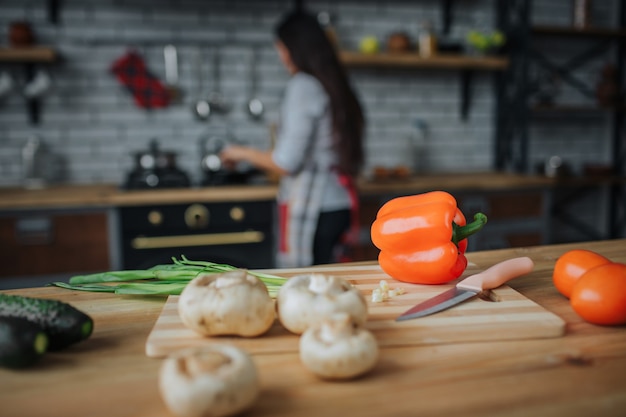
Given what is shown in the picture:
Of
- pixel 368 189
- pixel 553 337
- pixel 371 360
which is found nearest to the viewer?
pixel 371 360

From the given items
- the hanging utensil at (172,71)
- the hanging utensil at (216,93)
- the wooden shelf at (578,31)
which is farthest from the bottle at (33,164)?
the wooden shelf at (578,31)

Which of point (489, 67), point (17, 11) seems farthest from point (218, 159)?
point (489, 67)

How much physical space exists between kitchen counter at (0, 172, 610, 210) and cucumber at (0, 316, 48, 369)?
2110 mm

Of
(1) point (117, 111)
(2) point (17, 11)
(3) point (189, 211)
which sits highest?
(2) point (17, 11)

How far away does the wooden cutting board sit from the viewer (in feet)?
2.79

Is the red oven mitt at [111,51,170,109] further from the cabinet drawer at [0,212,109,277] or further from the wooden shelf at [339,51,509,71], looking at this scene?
the wooden shelf at [339,51,509,71]

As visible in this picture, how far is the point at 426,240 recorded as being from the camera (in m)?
1.15

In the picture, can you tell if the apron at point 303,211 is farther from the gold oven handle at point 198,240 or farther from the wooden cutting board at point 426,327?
the wooden cutting board at point 426,327

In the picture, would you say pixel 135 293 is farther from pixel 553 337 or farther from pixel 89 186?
pixel 89 186

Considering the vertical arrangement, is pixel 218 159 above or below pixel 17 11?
below

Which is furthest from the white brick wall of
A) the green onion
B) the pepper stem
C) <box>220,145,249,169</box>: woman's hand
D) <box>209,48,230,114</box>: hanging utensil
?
the pepper stem

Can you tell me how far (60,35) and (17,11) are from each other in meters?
0.25

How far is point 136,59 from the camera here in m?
3.48

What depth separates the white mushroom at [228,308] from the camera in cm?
82
